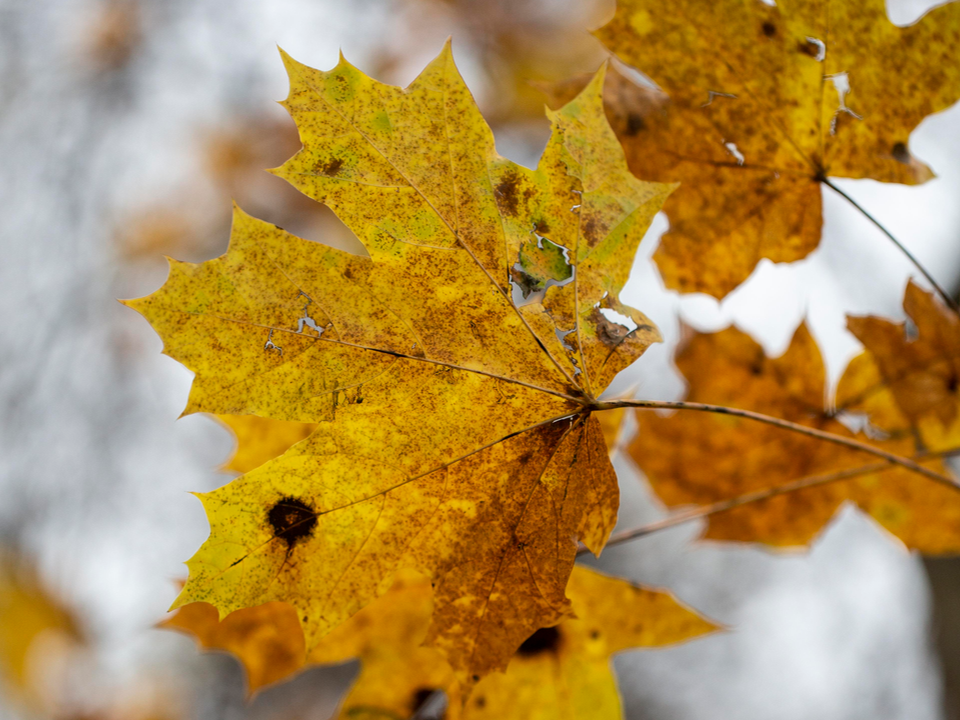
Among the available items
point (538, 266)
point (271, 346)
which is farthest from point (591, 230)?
point (271, 346)

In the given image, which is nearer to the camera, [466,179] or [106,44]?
[466,179]

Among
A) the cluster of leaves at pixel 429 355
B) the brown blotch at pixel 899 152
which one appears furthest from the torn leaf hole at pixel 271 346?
the brown blotch at pixel 899 152

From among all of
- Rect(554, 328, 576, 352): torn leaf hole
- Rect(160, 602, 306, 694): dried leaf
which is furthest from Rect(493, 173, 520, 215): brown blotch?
Rect(160, 602, 306, 694): dried leaf

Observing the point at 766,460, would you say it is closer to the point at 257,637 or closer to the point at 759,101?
the point at 759,101

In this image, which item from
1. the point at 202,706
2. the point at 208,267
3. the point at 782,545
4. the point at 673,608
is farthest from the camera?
the point at 202,706

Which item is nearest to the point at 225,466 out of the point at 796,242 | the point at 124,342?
the point at 796,242

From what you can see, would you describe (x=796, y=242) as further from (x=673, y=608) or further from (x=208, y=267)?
(x=208, y=267)
